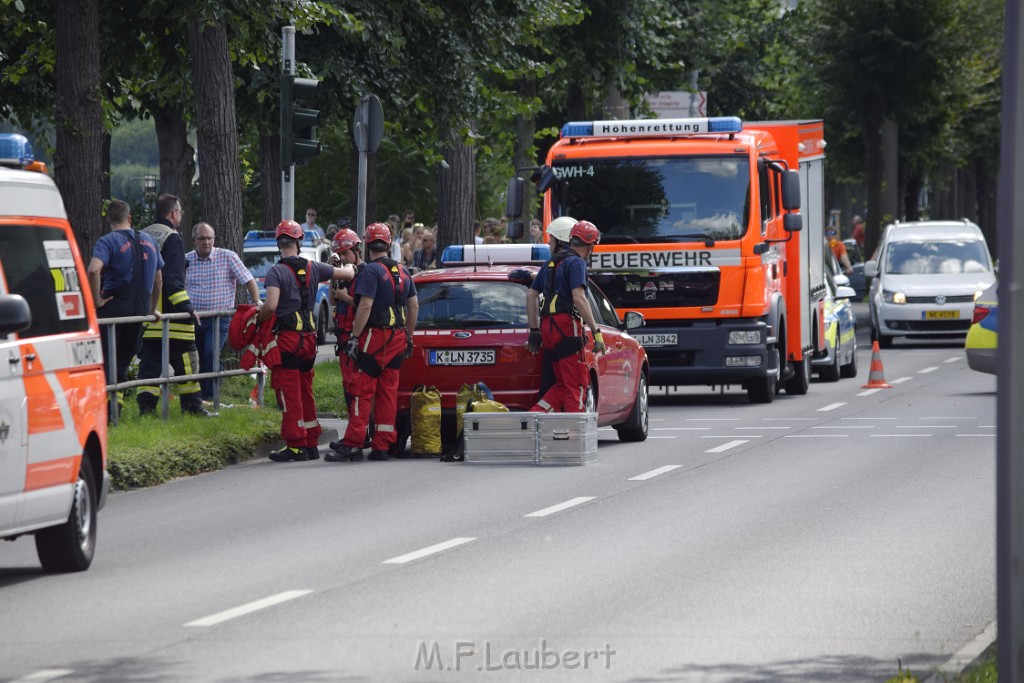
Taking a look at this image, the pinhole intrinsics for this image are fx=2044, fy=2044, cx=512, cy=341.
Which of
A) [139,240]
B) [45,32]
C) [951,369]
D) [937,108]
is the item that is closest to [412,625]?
[139,240]

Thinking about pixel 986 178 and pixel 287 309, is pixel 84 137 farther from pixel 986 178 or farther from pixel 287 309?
pixel 986 178

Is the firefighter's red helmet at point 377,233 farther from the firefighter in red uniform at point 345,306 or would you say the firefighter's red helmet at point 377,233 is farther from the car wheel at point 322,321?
the car wheel at point 322,321

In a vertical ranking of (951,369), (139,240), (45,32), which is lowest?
(951,369)

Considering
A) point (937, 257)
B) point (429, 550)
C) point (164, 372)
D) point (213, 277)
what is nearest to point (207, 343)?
point (213, 277)

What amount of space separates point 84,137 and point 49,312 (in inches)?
295

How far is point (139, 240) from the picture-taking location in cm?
1756

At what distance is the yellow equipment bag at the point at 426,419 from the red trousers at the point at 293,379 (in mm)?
844

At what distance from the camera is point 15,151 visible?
1130cm

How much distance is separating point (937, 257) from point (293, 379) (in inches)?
855

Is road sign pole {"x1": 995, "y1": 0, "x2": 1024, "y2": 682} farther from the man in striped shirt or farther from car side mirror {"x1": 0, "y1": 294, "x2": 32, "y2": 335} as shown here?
the man in striped shirt

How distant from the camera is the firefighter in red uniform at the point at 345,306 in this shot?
16.0 m

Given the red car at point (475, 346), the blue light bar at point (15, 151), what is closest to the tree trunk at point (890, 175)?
the red car at point (475, 346)

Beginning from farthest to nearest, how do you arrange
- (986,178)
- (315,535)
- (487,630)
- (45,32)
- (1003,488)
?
(986,178) → (45,32) → (315,535) → (487,630) → (1003,488)

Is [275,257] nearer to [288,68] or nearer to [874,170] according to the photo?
[288,68]
